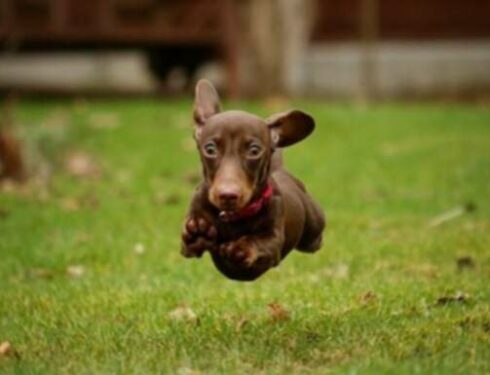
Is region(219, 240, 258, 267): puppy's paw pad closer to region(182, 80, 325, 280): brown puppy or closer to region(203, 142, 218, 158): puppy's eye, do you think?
region(182, 80, 325, 280): brown puppy

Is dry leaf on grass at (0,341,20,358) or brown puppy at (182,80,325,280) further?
dry leaf on grass at (0,341,20,358)

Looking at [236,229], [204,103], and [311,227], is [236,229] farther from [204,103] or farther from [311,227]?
[311,227]

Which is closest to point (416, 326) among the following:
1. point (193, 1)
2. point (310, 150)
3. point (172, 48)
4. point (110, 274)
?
point (110, 274)

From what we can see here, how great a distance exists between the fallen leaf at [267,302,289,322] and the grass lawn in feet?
0.05

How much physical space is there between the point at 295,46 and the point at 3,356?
713 inches

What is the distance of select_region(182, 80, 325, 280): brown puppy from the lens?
459 cm

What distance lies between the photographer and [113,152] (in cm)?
1348

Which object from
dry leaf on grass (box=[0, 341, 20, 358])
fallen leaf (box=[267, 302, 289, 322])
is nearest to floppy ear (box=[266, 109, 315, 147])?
fallen leaf (box=[267, 302, 289, 322])

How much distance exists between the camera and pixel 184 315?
5.69 m

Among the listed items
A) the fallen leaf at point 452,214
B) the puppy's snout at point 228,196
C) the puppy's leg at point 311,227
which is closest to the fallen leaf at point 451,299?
the puppy's leg at point 311,227

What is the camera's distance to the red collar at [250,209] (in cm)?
470

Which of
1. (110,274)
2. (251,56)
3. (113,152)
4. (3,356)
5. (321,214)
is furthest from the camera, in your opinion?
(251,56)

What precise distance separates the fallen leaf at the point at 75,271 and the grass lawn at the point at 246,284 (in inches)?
0.4

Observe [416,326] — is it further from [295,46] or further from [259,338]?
[295,46]
